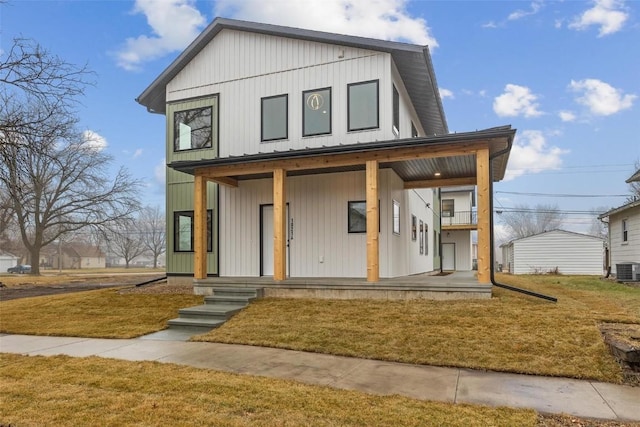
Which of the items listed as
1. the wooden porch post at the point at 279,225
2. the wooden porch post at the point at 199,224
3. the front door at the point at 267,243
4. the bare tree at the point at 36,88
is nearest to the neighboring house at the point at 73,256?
the front door at the point at 267,243

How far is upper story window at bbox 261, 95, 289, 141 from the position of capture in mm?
12430

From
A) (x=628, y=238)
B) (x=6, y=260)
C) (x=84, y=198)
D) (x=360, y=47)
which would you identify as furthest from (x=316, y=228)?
Result: (x=6, y=260)

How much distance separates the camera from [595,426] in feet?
12.2

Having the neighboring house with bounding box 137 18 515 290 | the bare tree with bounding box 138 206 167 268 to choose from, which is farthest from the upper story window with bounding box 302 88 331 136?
the bare tree with bounding box 138 206 167 268

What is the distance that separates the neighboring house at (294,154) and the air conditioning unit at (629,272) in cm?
912

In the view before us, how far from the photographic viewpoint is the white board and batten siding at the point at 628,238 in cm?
1712

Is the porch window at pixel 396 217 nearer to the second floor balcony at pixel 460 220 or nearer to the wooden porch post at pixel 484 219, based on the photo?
the wooden porch post at pixel 484 219

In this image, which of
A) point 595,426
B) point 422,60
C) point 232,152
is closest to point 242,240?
point 232,152

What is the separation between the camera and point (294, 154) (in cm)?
1009

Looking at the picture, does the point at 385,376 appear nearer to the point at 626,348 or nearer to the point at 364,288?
the point at 626,348

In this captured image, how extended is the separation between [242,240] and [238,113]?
3.91 meters

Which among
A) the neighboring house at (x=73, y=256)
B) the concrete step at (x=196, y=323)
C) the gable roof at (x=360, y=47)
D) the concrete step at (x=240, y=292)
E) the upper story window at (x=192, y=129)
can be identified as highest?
the gable roof at (x=360, y=47)

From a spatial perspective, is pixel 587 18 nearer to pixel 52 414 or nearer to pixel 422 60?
pixel 422 60

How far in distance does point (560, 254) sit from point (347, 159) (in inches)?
865
